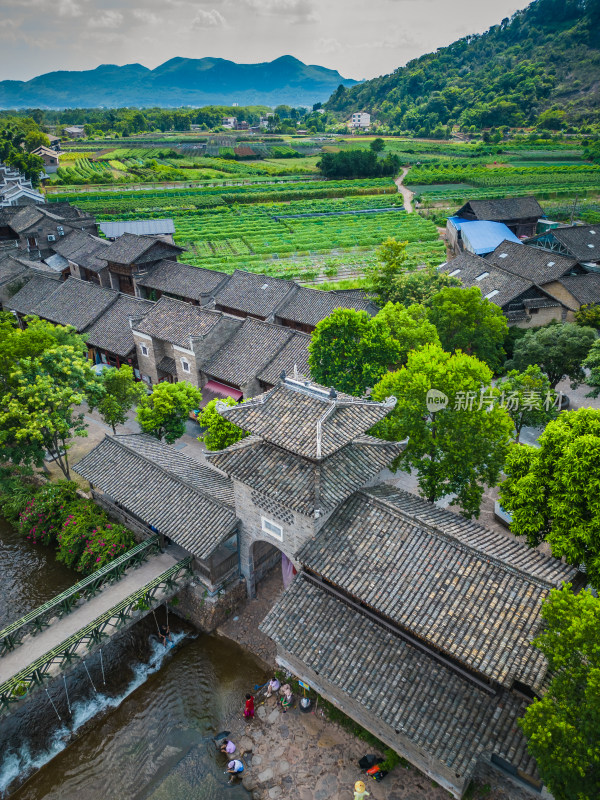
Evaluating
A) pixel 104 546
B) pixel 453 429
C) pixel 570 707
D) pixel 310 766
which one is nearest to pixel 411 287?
pixel 453 429

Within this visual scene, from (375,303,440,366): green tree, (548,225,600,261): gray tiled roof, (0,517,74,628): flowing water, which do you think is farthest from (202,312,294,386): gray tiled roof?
(548,225,600,261): gray tiled roof

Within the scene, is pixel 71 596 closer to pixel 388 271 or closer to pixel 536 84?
pixel 388 271

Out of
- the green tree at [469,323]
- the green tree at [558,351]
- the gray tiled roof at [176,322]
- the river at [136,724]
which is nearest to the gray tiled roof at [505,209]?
the green tree at [469,323]

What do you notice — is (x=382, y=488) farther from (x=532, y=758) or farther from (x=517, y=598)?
(x=532, y=758)

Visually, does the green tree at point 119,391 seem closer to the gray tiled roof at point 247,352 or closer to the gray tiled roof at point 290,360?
the gray tiled roof at point 247,352

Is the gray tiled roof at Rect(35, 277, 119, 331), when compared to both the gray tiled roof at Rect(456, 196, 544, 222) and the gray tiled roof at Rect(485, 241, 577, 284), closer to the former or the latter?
the gray tiled roof at Rect(485, 241, 577, 284)

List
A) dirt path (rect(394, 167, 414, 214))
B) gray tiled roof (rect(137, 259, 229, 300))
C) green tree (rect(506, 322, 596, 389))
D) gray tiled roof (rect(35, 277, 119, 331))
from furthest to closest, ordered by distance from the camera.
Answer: dirt path (rect(394, 167, 414, 214)), gray tiled roof (rect(137, 259, 229, 300)), gray tiled roof (rect(35, 277, 119, 331)), green tree (rect(506, 322, 596, 389))

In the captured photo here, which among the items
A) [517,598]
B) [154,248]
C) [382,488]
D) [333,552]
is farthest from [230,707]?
[154,248]
